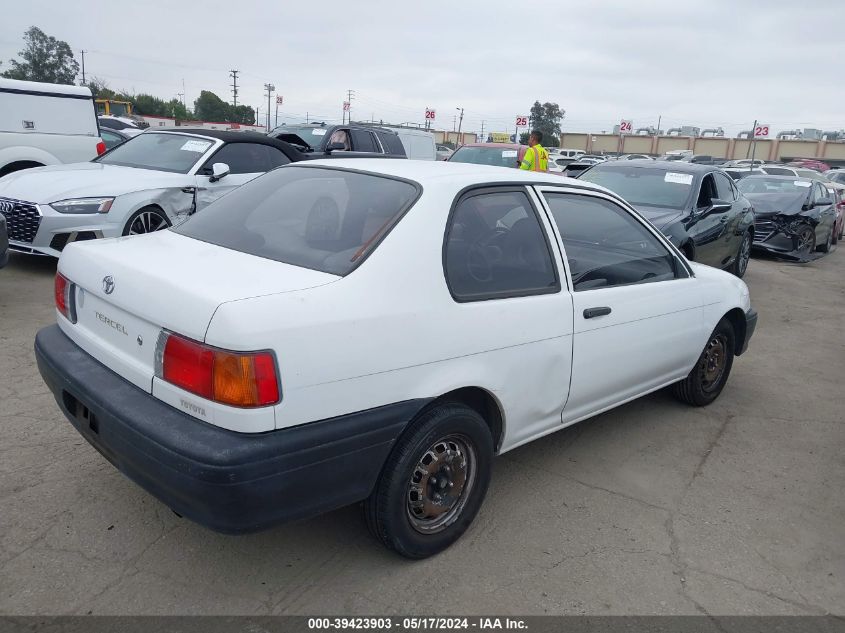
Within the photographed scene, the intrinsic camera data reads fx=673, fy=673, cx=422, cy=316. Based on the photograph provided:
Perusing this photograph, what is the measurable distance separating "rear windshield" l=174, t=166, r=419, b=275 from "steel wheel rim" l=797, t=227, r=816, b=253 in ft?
36.8

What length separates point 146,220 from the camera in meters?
6.92

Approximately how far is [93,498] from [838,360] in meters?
6.28

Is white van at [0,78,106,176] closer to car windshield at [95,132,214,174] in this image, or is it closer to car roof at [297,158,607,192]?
car windshield at [95,132,214,174]

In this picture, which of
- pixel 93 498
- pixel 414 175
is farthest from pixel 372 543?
pixel 414 175

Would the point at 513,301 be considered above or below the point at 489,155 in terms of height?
below

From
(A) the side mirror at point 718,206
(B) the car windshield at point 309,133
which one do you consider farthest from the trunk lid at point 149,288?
(B) the car windshield at point 309,133

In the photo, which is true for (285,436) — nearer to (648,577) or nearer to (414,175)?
(414,175)

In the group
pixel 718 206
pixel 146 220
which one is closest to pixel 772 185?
pixel 718 206

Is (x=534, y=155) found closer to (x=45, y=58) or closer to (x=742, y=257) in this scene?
(x=742, y=257)

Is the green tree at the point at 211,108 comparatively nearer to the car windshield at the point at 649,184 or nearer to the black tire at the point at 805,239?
the black tire at the point at 805,239

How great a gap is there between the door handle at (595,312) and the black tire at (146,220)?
196 inches

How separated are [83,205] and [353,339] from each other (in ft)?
17.4

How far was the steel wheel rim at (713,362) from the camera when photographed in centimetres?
464

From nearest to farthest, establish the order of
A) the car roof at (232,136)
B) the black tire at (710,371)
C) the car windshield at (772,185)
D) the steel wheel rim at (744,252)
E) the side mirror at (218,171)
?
the black tire at (710,371) < the side mirror at (218,171) < the car roof at (232,136) < the steel wheel rim at (744,252) < the car windshield at (772,185)
